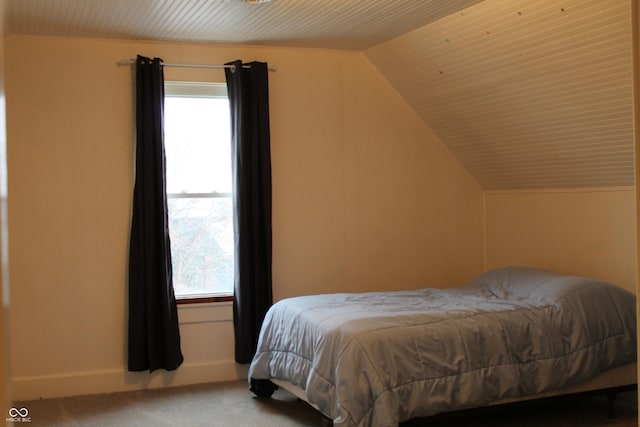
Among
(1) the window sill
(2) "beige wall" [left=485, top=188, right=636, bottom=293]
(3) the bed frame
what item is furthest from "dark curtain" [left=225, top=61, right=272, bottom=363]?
(2) "beige wall" [left=485, top=188, right=636, bottom=293]

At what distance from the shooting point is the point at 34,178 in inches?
177

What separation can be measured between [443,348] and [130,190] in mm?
2382

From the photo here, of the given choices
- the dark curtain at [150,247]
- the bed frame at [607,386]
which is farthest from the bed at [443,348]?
the dark curtain at [150,247]

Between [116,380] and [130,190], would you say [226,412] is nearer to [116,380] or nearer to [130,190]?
[116,380]

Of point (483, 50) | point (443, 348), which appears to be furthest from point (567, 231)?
point (443, 348)

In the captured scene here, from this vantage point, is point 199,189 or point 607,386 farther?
point 199,189

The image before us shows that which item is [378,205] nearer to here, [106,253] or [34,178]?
[106,253]

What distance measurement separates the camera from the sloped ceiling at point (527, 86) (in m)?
3.60

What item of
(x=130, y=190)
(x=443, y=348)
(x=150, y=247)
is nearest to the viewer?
(x=443, y=348)

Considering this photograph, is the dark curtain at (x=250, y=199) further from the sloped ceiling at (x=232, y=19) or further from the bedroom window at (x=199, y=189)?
the sloped ceiling at (x=232, y=19)

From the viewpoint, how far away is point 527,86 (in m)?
4.21

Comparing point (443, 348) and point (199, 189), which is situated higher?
point (199, 189)

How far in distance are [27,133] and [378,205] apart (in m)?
2.50

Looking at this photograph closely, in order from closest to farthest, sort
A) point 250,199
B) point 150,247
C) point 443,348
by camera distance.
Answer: point 443,348 → point 150,247 → point 250,199
